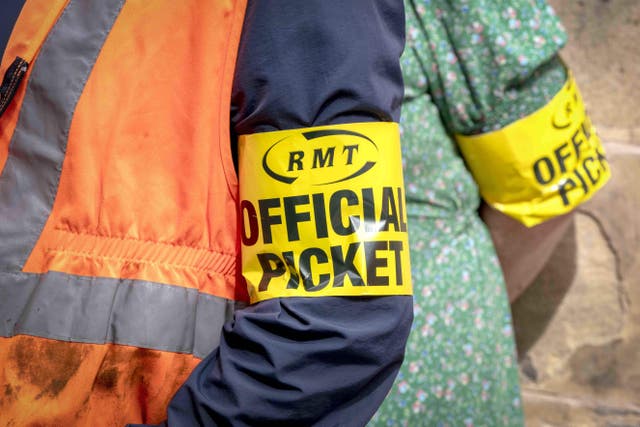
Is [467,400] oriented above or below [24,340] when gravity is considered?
below

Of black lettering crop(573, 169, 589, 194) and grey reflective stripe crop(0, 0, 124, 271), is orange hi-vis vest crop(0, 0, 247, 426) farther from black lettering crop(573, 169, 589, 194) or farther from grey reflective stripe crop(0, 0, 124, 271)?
black lettering crop(573, 169, 589, 194)

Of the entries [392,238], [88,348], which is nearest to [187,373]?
[88,348]

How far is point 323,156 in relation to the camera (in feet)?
2.31

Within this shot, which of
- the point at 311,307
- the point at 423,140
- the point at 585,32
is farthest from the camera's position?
the point at 585,32

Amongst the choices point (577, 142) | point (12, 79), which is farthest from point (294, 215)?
point (577, 142)

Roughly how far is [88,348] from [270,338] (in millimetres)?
172

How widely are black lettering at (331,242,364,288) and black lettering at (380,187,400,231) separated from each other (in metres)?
0.04

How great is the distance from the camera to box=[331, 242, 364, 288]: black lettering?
0.70 m

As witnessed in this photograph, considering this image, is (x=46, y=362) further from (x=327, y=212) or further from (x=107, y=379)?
(x=327, y=212)

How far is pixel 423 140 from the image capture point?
109cm

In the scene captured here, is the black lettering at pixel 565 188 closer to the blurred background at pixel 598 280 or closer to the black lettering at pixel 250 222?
the blurred background at pixel 598 280

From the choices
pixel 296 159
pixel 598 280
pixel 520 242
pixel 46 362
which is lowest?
pixel 598 280

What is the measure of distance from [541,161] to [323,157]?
0.52m

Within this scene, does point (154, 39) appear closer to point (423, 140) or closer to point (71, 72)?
point (71, 72)
